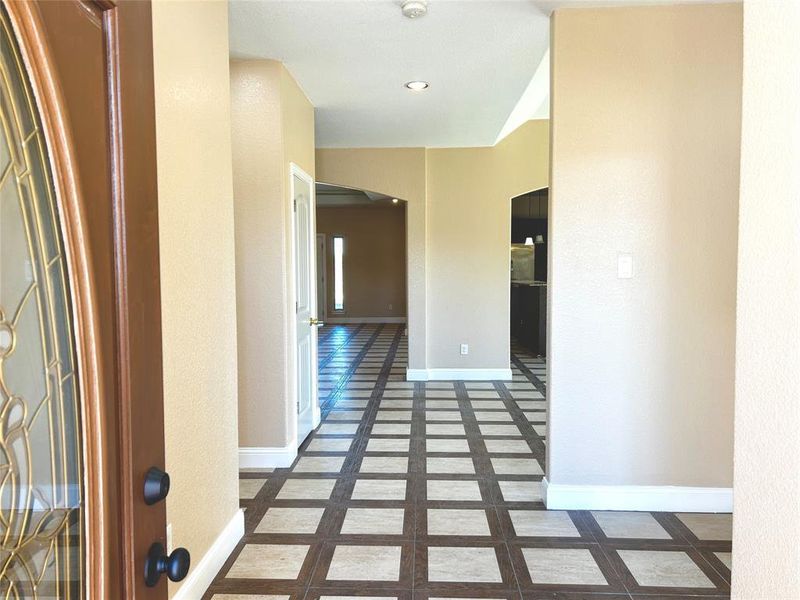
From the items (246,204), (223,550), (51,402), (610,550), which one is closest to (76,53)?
(51,402)

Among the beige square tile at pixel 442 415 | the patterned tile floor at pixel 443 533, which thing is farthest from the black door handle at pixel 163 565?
the beige square tile at pixel 442 415

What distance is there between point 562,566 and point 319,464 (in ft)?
6.04

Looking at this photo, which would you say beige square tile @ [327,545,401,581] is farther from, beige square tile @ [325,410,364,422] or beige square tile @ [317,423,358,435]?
beige square tile @ [325,410,364,422]

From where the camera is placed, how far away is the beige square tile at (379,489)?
3207 mm

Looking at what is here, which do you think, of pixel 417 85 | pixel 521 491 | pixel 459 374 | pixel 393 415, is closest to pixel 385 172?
pixel 417 85

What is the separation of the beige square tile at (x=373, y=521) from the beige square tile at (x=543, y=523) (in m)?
0.62

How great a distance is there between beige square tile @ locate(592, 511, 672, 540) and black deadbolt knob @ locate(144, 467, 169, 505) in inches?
99.3

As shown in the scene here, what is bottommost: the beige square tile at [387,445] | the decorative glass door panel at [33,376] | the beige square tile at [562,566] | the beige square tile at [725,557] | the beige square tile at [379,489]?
A: the beige square tile at [725,557]

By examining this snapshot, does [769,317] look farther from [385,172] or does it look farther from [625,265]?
[385,172]

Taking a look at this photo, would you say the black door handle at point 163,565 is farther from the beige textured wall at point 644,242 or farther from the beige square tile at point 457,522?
the beige textured wall at point 644,242

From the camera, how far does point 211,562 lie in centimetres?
234

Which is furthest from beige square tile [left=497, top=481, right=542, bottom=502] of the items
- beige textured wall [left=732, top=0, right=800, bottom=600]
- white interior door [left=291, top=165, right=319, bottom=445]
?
beige textured wall [left=732, top=0, right=800, bottom=600]

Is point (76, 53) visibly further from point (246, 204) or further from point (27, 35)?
point (246, 204)

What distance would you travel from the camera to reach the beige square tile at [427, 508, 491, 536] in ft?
9.12
